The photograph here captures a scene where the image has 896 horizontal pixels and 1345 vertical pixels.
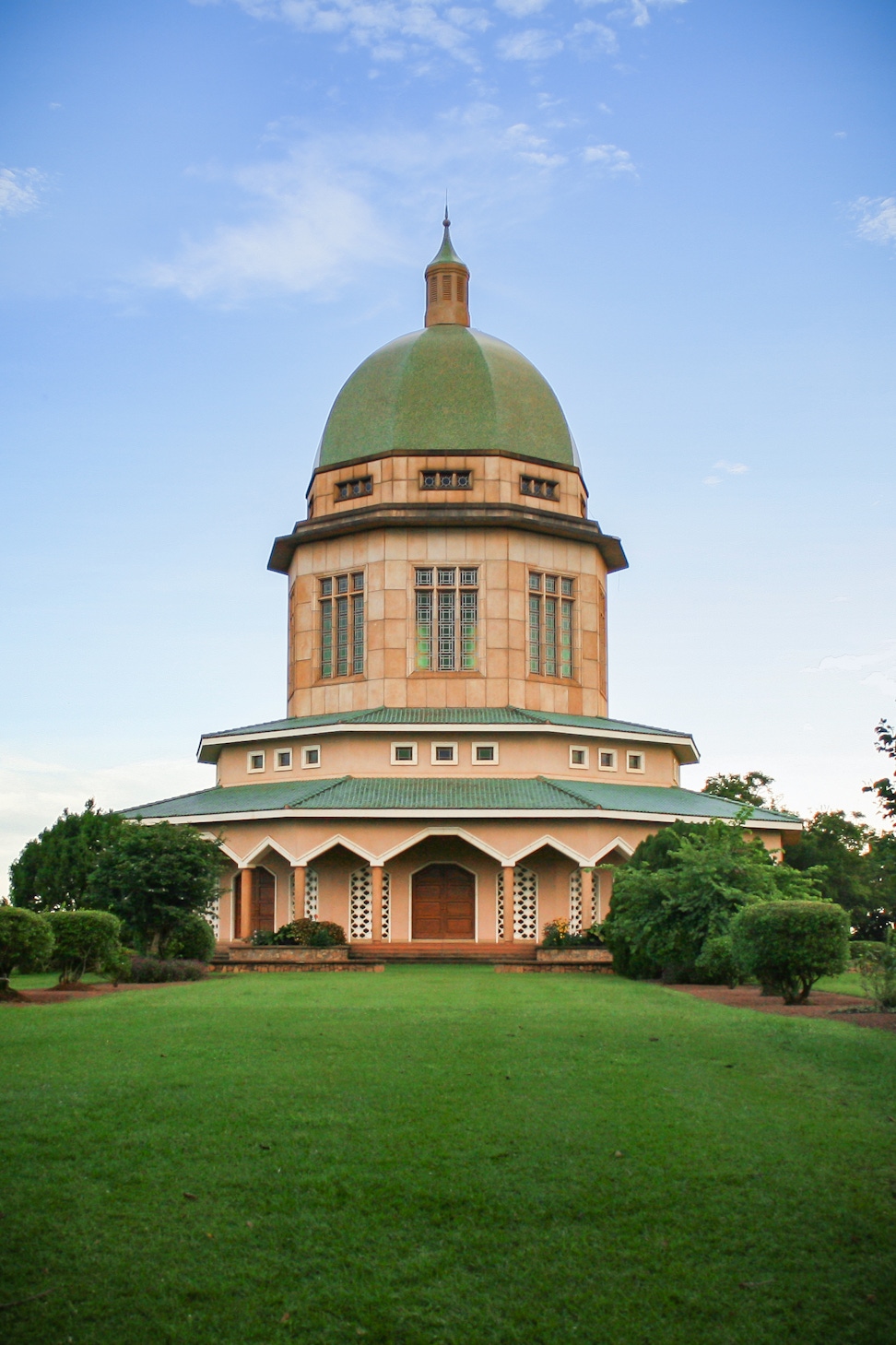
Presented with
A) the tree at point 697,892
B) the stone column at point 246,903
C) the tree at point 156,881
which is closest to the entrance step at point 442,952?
the stone column at point 246,903

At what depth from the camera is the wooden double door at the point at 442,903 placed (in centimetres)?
3966

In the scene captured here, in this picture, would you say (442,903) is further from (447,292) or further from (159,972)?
(447,292)

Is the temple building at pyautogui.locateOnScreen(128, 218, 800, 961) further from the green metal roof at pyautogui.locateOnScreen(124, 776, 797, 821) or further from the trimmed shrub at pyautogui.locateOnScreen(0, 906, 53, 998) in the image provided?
the trimmed shrub at pyautogui.locateOnScreen(0, 906, 53, 998)

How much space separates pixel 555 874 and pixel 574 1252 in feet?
106

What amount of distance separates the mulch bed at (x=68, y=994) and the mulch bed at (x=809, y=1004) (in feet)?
33.1

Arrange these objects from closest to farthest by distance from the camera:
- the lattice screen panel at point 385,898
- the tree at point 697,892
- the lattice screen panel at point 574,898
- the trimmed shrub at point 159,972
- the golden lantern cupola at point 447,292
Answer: the tree at point 697,892 → the trimmed shrub at point 159,972 → the lattice screen panel at point 574,898 → the lattice screen panel at point 385,898 → the golden lantern cupola at point 447,292

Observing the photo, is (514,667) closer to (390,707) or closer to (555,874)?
(390,707)

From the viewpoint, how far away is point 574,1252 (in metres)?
7.43

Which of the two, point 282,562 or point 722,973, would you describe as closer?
point 722,973

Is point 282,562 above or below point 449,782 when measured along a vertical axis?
above

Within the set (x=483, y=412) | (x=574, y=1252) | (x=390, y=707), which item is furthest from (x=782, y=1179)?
(x=483, y=412)

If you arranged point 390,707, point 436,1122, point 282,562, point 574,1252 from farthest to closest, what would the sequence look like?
point 282,562 → point 390,707 → point 436,1122 → point 574,1252

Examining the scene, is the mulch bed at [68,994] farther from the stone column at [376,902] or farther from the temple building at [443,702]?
the temple building at [443,702]

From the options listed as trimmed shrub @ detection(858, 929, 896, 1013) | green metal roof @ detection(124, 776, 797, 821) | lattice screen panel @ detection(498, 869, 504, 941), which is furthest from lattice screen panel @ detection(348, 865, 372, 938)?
trimmed shrub @ detection(858, 929, 896, 1013)
